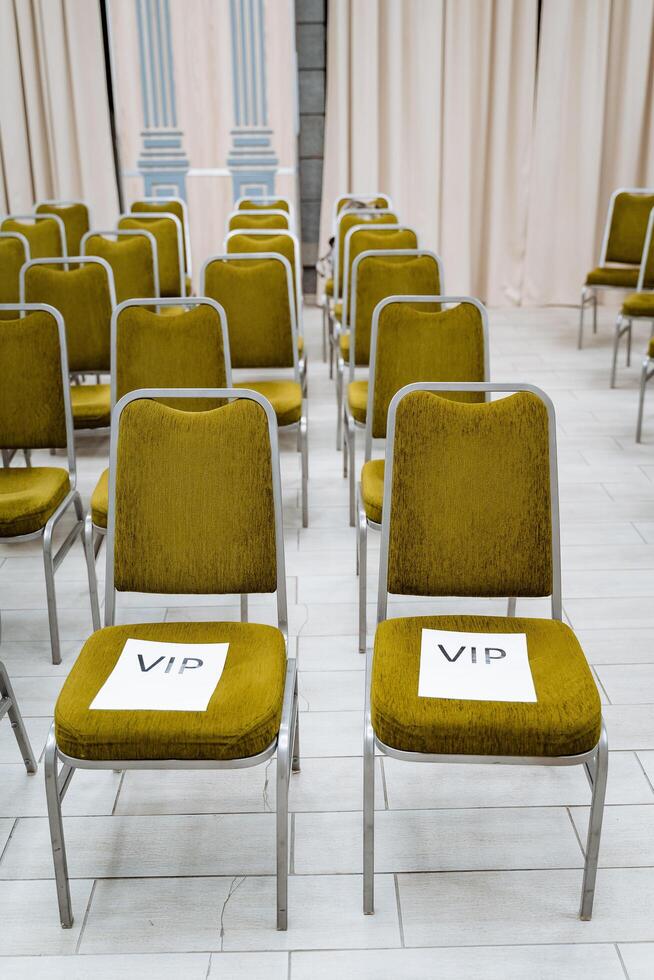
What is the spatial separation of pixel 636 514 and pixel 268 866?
2.28 m

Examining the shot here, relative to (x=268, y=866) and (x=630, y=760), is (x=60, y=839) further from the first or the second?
(x=630, y=760)

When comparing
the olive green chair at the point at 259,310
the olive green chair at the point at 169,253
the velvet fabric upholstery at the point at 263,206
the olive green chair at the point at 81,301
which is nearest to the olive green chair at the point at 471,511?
the olive green chair at the point at 259,310

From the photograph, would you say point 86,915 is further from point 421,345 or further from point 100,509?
point 421,345

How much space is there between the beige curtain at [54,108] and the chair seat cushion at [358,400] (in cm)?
438

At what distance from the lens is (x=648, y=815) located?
7.06ft

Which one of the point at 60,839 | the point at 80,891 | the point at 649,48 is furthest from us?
the point at 649,48

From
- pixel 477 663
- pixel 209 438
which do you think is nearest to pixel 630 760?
pixel 477 663

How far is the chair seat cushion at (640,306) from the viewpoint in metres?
5.06

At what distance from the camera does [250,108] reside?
281 inches

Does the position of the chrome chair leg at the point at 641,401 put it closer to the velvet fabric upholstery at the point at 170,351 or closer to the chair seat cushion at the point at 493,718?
the velvet fabric upholstery at the point at 170,351

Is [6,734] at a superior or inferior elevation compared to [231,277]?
inferior

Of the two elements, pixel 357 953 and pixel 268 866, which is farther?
pixel 268 866

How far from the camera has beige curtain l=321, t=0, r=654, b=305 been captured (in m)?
7.02

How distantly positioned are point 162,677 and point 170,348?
1479 millimetres
